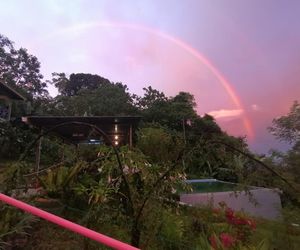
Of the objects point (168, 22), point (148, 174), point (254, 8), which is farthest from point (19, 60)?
point (148, 174)

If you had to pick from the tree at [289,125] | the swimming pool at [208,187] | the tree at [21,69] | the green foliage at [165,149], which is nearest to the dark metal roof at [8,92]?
the green foliage at [165,149]

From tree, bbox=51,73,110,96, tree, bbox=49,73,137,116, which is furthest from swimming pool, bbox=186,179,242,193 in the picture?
tree, bbox=51,73,110,96

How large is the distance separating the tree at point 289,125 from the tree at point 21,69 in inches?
756

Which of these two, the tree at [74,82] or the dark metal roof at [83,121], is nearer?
the dark metal roof at [83,121]

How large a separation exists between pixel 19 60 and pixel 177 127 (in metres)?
14.4

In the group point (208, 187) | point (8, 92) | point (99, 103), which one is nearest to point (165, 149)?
point (208, 187)

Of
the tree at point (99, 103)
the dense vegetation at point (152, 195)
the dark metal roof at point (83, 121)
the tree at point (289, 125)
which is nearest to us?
the dense vegetation at point (152, 195)

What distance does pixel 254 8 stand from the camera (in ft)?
42.2

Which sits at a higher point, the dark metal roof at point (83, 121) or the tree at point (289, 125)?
the tree at point (289, 125)

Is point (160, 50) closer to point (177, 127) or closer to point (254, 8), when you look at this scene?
point (254, 8)

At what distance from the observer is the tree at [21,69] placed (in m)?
26.6

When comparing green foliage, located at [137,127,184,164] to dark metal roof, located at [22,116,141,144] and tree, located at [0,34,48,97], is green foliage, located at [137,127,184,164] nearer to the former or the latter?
dark metal roof, located at [22,116,141,144]

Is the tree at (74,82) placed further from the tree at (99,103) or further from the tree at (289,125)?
the tree at (289,125)

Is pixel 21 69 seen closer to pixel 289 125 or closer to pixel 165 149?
pixel 289 125
